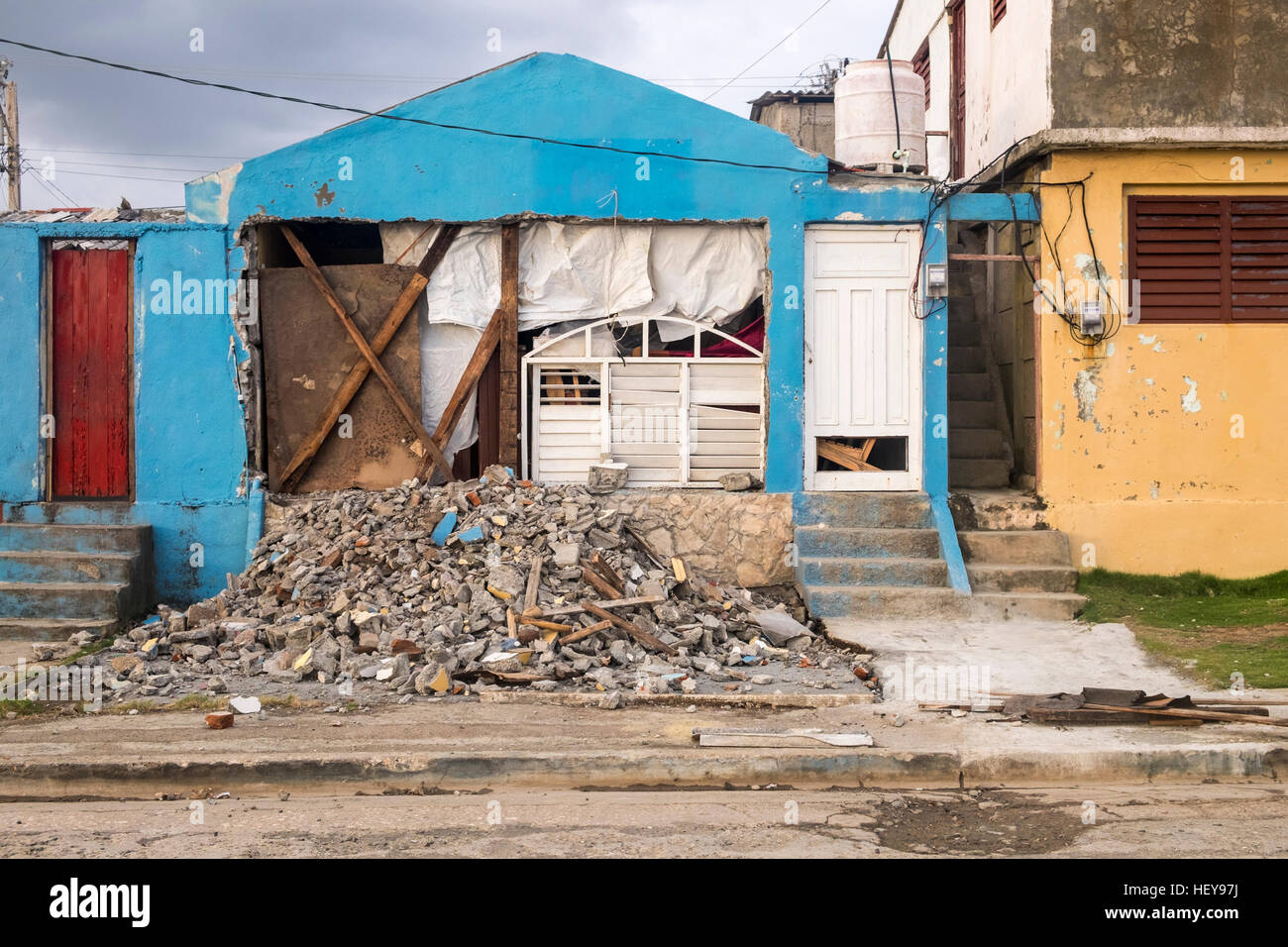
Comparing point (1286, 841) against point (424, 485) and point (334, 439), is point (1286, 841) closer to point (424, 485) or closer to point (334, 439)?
point (424, 485)

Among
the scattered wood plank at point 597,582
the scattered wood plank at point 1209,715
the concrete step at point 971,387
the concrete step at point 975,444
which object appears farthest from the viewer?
the concrete step at point 971,387

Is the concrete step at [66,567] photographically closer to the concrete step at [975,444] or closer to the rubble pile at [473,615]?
the rubble pile at [473,615]

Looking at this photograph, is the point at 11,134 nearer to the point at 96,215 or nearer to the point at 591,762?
the point at 96,215

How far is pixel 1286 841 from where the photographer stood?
5.04 m

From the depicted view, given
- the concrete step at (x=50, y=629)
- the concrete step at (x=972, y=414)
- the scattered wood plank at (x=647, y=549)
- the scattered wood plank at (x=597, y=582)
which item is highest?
the concrete step at (x=972, y=414)

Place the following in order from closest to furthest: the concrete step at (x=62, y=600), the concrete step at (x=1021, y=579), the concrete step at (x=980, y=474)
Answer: the concrete step at (x=62, y=600) → the concrete step at (x=1021, y=579) → the concrete step at (x=980, y=474)

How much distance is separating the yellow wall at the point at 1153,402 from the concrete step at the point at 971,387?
1666mm

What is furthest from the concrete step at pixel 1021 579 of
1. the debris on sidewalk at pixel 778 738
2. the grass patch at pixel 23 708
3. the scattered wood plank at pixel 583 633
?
the grass patch at pixel 23 708

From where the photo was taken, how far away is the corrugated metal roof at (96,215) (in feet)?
35.8

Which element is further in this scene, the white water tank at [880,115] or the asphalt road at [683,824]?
the white water tank at [880,115]

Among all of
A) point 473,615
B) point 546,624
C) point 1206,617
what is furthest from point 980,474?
point 473,615

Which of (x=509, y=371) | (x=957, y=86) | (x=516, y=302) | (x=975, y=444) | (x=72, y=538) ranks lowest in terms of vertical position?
(x=72, y=538)

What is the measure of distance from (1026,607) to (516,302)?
18.6 feet

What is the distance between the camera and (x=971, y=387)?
12.6 metres
